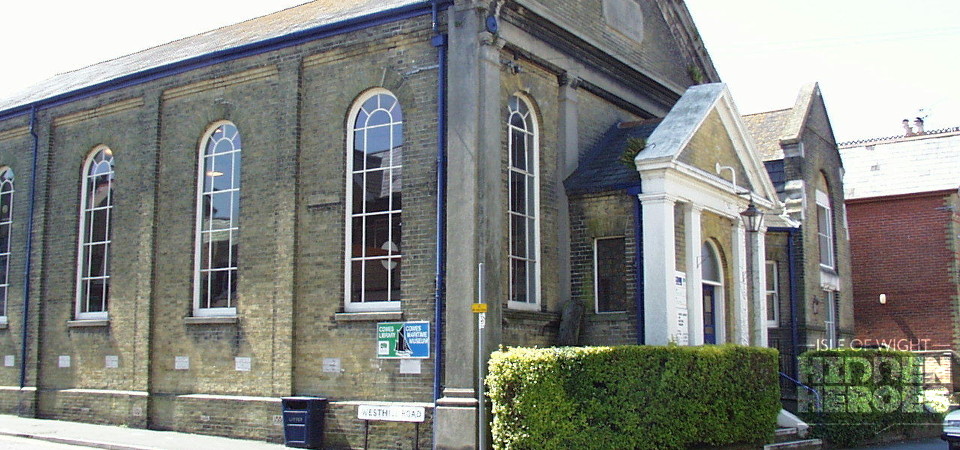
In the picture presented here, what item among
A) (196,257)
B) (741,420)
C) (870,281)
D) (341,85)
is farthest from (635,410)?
(870,281)

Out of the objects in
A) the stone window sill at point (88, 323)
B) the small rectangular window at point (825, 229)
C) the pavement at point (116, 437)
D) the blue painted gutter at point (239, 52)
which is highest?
the blue painted gutter at point (239, 52)

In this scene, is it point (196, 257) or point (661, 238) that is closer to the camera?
point (661, 238)

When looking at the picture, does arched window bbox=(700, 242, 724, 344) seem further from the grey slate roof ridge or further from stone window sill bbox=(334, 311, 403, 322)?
the grey slate roof ridge

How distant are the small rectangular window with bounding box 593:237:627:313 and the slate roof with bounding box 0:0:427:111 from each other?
511 centimetres

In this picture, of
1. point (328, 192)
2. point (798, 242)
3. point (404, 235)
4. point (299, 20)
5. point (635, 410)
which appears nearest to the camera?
point (635, 410)

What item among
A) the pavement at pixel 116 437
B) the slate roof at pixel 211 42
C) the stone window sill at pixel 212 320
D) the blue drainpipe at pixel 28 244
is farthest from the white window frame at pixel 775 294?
the blue drainpipe at pixel 28 244

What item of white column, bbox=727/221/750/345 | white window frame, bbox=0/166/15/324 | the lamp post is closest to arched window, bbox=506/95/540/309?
white column, bbox=727/221/750/345

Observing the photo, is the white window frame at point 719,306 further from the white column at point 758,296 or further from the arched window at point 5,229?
the arched window at point 5,229

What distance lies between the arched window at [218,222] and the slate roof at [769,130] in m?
12.5

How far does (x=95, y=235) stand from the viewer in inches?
783

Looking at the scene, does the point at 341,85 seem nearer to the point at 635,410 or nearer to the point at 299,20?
the point at 299,20

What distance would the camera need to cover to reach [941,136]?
96.1ft

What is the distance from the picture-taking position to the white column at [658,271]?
49.6 ft

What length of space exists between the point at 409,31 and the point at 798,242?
1193 centimetres
